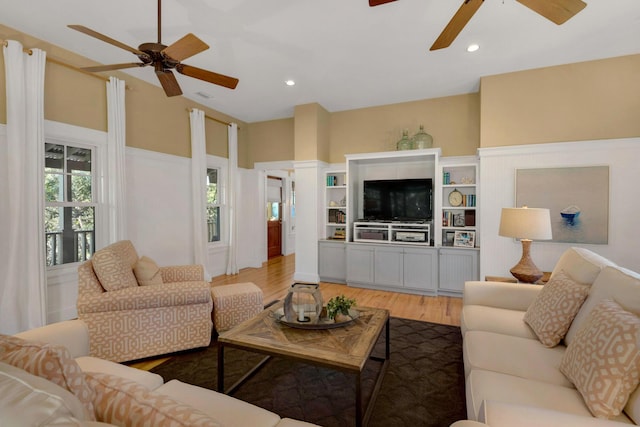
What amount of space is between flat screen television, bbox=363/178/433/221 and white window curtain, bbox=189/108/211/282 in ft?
9.08

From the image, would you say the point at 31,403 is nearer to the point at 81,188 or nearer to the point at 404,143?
the point at 81,188

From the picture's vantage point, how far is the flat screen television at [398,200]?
4.80 m

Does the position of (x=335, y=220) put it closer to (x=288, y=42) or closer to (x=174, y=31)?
(x=288, y=42)

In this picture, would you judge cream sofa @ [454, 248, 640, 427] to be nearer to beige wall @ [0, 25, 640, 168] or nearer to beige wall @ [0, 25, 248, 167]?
beige wall @ [0, 25, 640, 168]

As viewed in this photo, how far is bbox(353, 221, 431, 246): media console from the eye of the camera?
4727 mm

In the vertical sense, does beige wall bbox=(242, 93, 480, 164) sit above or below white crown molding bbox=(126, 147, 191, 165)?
above

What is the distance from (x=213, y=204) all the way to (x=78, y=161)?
2269 millimetres

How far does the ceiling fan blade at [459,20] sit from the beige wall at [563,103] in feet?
7.11

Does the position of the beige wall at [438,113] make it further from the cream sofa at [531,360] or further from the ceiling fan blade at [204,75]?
the cream sofa at [531,360]

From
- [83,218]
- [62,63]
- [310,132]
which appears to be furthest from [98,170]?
[310,132]

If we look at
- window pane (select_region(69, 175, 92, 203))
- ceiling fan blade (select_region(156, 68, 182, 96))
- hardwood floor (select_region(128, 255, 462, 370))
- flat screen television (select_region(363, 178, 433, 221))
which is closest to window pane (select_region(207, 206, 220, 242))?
hardwood floor (select_region(128, 255, 462, 370))

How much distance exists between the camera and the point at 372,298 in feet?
14.5

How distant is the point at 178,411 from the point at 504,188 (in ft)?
14.5

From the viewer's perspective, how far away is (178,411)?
77 centimetres
